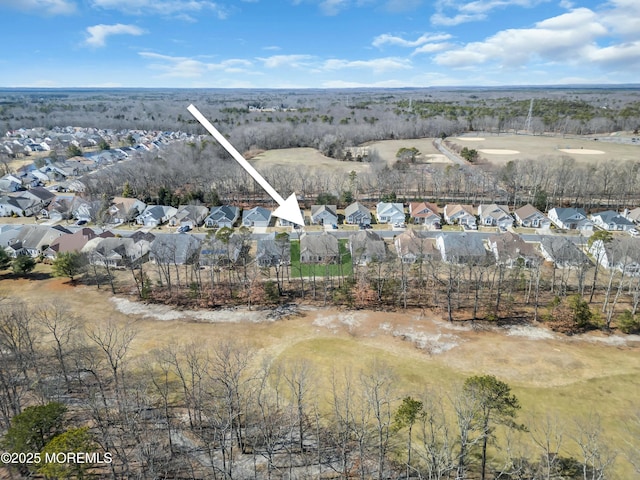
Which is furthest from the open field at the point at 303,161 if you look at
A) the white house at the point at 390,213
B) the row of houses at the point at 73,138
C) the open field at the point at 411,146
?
the row of houses at the point at 73,138

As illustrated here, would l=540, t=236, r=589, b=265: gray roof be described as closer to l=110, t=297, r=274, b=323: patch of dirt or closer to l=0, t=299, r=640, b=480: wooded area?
l=0, t=299, r=640, b=480: wooded area

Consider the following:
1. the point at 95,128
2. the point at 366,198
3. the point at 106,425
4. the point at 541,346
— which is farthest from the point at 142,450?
the point at 95,128

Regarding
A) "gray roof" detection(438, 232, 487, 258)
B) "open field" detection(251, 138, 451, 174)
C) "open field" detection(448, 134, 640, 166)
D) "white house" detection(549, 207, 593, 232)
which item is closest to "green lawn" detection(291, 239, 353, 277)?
"gray roof" detection(438, 232, 487, 258)

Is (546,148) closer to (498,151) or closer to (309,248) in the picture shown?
(498,151)

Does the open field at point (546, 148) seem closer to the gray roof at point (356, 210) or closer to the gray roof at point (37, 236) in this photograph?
the gray roof at point (356, 210)

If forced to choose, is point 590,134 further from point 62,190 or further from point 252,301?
point 62,190

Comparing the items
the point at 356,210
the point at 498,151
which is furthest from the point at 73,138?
the point at 498,151
